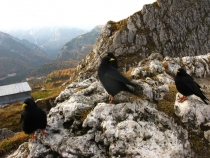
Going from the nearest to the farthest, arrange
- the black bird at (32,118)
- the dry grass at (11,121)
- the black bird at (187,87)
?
the black bird at (32,118) < the black bird at (187,87) < the dry grass at (11,121)

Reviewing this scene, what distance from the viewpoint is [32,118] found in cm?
959

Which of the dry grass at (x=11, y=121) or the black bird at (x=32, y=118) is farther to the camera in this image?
the dry grass at (x=11, y=121)

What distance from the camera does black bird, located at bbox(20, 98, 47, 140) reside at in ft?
31.2

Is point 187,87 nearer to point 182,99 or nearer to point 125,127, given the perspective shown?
point 182,99

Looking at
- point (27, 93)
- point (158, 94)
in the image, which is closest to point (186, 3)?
point (27, 93)

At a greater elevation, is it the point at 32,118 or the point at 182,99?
the point at 182,99

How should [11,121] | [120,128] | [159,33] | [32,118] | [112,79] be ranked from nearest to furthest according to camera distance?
[120,128]
[32,118]
[112,79]
[11,121]
[159,33]

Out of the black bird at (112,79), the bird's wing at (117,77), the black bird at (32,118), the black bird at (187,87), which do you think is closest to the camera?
the black bird at (32,118)

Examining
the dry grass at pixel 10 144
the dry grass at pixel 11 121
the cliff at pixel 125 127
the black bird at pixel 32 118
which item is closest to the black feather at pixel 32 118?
the black bird at pixel 32 118

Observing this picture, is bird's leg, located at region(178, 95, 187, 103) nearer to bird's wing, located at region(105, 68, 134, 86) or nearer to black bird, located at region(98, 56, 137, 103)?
black bird, located at region(98, 56, 137, 103)

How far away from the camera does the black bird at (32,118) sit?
952cm

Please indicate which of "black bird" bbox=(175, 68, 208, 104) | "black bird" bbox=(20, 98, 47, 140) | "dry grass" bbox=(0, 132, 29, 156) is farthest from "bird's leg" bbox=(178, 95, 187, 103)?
"dry grass" bbox=(0, 132, 29, 156)

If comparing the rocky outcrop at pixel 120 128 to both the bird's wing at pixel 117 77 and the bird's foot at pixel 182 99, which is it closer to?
the bird's foot at pixel 182 99

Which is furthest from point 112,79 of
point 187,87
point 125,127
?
point 187,87
